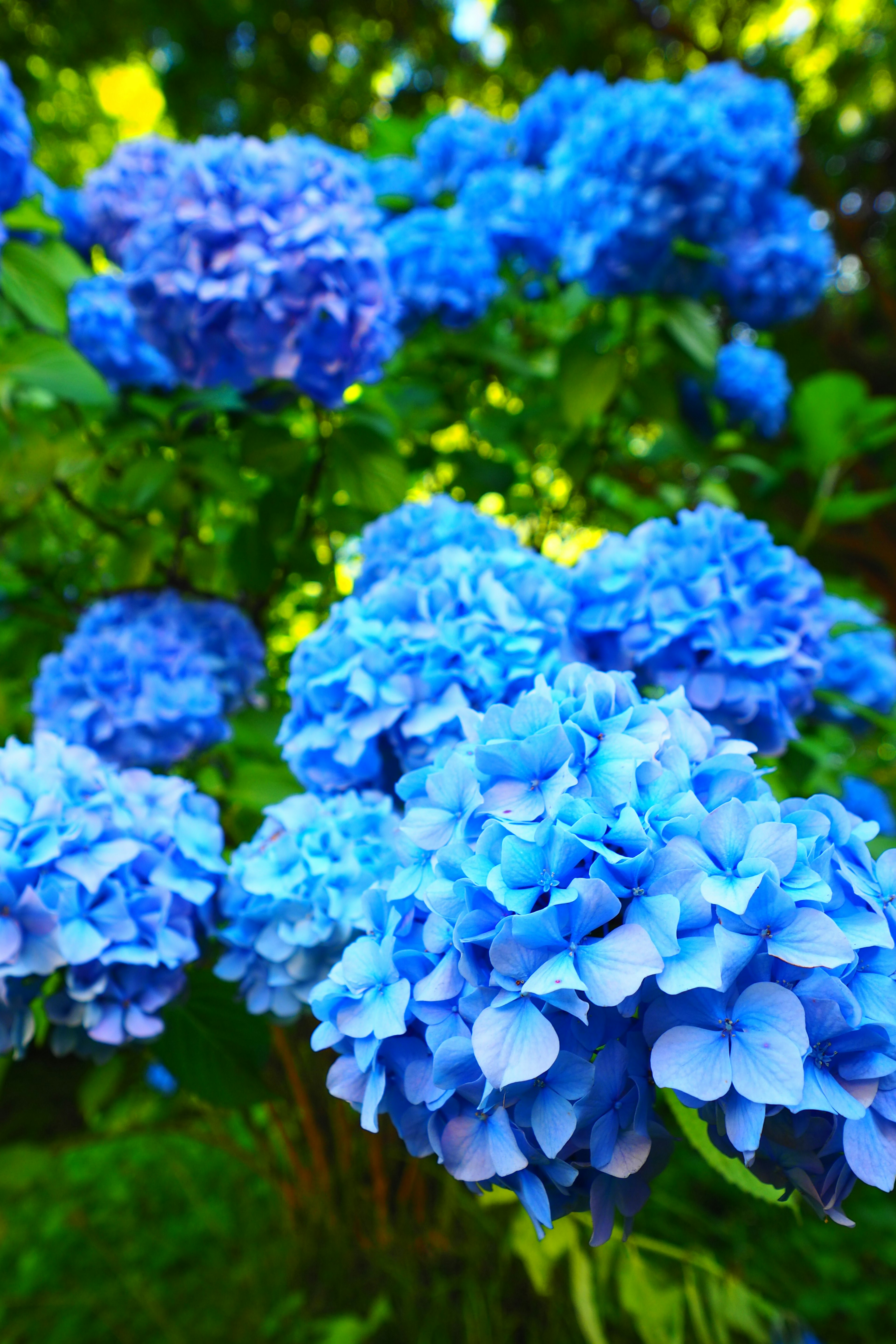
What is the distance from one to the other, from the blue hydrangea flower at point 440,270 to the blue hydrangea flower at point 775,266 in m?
0.42

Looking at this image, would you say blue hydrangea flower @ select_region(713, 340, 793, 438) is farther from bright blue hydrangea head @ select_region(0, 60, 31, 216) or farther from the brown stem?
the brown stem

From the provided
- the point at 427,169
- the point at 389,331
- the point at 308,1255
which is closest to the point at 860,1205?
the point at 308,1255

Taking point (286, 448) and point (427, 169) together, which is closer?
point (286, 448)

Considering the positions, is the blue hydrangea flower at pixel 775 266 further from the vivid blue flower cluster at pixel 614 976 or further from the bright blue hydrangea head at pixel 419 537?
the vivid blue flower cluster at pixel 614 976

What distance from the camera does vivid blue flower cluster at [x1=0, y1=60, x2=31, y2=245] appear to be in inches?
37.0

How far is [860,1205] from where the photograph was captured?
1.88m

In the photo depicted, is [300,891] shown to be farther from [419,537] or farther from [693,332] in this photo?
[693,332]

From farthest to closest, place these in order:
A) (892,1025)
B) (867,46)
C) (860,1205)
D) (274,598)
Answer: (867,46) < (860,1205) < (274,598) < (892,1025)

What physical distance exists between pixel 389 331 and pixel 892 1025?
2.81 ft

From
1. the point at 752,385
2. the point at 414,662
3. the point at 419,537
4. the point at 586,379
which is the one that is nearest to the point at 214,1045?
the point at 414,662

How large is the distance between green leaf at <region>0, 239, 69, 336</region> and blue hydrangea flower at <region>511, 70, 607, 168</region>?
920mm

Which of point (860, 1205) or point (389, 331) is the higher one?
point (389, 331)

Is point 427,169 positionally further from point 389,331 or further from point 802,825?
point 802,825

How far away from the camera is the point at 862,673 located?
124 centimetres
